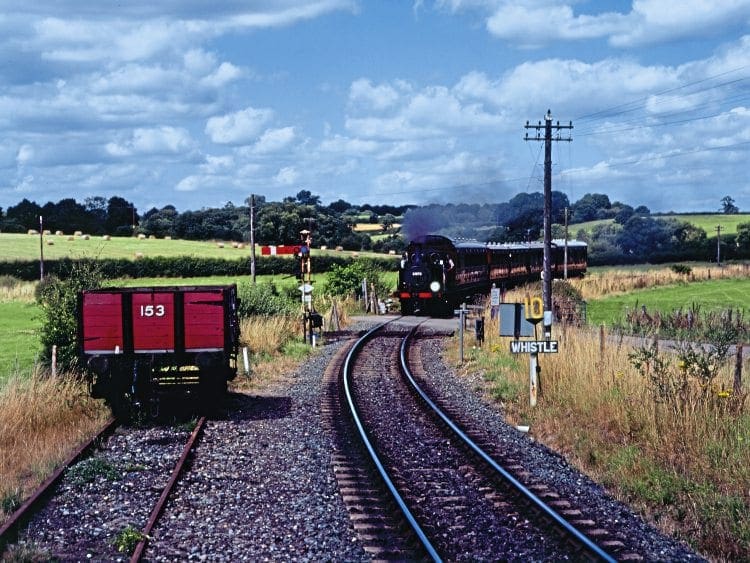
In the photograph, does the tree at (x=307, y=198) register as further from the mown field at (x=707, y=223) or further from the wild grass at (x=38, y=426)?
the wild grass at (x=38, y=426)

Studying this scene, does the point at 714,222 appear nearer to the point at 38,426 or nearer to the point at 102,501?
the point at 38,426

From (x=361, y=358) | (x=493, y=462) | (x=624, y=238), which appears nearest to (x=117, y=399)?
(x=493, y=462)

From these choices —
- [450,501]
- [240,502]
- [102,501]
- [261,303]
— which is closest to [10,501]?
[102,501]

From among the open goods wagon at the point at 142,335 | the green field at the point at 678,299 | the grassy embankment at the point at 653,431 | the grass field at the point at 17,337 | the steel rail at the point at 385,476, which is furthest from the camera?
the green field at the point at 678,299

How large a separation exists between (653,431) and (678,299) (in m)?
40.4

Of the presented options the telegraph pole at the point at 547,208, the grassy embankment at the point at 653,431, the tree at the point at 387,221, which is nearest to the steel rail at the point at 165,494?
the grassy embankment at the point at 653,431

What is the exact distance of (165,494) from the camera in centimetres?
973

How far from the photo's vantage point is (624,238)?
334 ft

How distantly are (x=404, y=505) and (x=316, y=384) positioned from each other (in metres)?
10.6

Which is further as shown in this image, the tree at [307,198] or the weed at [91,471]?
the tree at [307,198]

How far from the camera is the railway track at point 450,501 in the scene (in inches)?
318

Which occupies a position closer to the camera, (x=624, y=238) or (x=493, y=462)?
(x=493, y=462)

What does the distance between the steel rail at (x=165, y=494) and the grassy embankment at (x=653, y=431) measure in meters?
4.85

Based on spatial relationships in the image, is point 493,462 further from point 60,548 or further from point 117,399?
point 117,399
